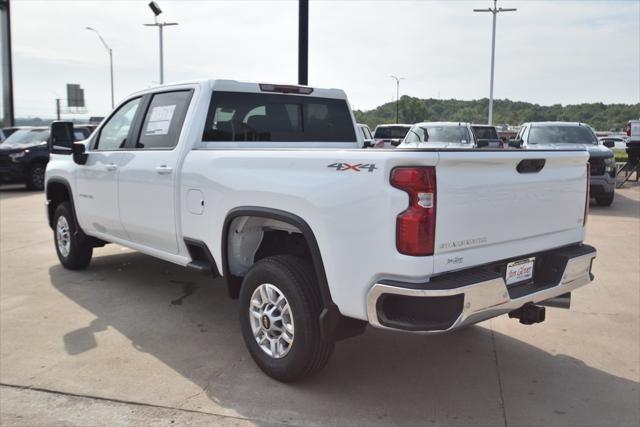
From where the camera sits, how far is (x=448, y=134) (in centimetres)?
1524

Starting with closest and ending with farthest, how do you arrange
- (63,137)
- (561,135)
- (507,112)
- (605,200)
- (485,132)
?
(63,137) < (605,200) < (561,135) < (485,132) < (507,112)

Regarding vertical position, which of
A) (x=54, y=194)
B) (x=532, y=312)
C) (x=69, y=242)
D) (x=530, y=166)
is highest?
(x=530, y=166)

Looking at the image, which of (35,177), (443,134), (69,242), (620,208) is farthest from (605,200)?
(35,177)

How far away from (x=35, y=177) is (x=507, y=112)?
250ft

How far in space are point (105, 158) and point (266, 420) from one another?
331 cm

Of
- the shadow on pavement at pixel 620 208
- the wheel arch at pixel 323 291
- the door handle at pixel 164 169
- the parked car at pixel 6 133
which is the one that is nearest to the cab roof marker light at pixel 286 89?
the door handle at pixel 164 169

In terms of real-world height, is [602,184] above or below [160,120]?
below

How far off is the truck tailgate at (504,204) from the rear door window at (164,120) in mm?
2526

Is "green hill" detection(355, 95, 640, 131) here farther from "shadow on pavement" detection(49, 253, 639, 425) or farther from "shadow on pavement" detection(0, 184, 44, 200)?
"shadow on pavement" detection(49, 253, 639, 425)

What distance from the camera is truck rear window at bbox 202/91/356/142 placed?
474cm

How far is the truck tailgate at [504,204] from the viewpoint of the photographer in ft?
9.87

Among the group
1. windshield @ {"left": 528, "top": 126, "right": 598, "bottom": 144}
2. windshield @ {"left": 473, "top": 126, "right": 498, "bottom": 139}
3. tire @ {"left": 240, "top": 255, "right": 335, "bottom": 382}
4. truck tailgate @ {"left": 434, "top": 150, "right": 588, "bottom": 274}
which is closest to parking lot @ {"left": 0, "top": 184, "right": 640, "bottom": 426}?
tire @ {"left": 240, "top": 255, "right": 335, "bottom": 382}

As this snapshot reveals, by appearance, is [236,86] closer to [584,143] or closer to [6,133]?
[584,143]

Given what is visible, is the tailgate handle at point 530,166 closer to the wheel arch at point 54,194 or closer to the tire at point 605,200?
the wheel arch at point 54,194
